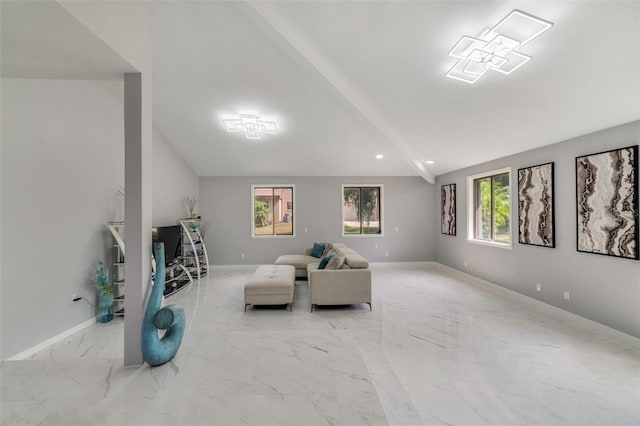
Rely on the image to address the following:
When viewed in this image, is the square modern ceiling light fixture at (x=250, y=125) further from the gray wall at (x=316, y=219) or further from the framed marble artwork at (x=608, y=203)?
the framed marble artwork at (x=608, y=203)

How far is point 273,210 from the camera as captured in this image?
760 cm

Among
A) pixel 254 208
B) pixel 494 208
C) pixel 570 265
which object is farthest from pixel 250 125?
pixel 570 265

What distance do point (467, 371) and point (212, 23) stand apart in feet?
15.2

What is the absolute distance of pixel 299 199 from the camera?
293 inches

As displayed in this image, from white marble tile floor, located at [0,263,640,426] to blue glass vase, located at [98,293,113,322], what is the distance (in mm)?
160

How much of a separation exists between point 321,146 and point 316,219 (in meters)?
2.12

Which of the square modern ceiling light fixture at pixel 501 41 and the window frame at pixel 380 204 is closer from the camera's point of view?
the square modern ceiling light fixture at pixel 501 41

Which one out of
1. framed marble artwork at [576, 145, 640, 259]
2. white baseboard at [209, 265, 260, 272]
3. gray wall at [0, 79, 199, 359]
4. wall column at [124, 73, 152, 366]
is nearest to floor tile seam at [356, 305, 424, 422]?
wall column at [124, 73, 152, 366]

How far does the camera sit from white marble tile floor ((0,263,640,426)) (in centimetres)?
170

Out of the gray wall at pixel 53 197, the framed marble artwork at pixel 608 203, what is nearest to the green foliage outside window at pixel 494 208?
the framed marble artwork at pixel 608 203

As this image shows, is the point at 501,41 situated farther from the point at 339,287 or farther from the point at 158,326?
the point at 158,326

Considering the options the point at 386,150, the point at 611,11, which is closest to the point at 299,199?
the point at 386,150

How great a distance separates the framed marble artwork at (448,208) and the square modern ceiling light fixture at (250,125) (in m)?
4.39

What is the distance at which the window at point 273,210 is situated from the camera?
753 cm
